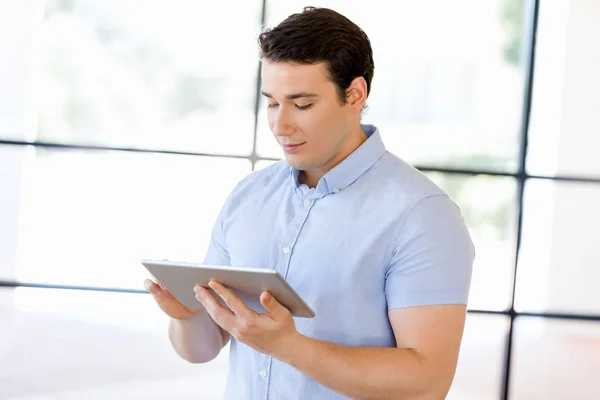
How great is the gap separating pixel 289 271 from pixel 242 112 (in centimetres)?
140

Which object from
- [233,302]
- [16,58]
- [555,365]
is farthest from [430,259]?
Result: [16,58]

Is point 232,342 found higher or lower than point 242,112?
lower

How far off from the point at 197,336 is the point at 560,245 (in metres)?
1.69

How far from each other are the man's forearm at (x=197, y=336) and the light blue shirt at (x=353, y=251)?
0.26 feet

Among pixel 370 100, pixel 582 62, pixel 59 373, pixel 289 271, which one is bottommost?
pixel 59 373

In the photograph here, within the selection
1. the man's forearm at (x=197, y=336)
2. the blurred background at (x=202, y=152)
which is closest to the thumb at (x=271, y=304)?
the man's forearm at (x=197, y=336)

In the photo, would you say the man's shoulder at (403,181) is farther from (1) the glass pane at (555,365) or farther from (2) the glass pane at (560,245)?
(1) the glass pane at (555,365)

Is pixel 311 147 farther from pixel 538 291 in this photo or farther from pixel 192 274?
pixel 538 291

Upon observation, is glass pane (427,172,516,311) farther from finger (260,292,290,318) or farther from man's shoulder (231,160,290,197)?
finger (260,292,290,318)

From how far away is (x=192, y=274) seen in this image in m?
1.49

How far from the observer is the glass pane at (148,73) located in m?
3.02

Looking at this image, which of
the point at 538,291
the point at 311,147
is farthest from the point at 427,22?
the point at 311,147

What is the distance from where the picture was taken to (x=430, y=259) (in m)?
1.62

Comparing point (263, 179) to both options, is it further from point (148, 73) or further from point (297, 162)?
point (148, 73)
